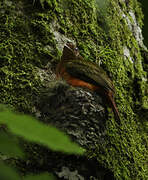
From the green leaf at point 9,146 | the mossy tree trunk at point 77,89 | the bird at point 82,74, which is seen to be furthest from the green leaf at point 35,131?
the bird at point 82,74

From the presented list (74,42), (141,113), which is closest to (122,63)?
(141,113)

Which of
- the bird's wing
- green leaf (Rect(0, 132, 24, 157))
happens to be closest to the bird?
the bird's wing

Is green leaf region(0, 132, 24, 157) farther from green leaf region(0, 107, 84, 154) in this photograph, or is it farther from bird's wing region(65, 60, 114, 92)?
bird's wing region(65, 60, 114, 92)

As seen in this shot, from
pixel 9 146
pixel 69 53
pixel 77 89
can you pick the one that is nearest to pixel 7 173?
pixel 9 146

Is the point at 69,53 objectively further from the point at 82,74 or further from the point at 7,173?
the point at 7,173

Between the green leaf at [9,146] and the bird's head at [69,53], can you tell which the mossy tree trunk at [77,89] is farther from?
the green leaf at [9,146]
